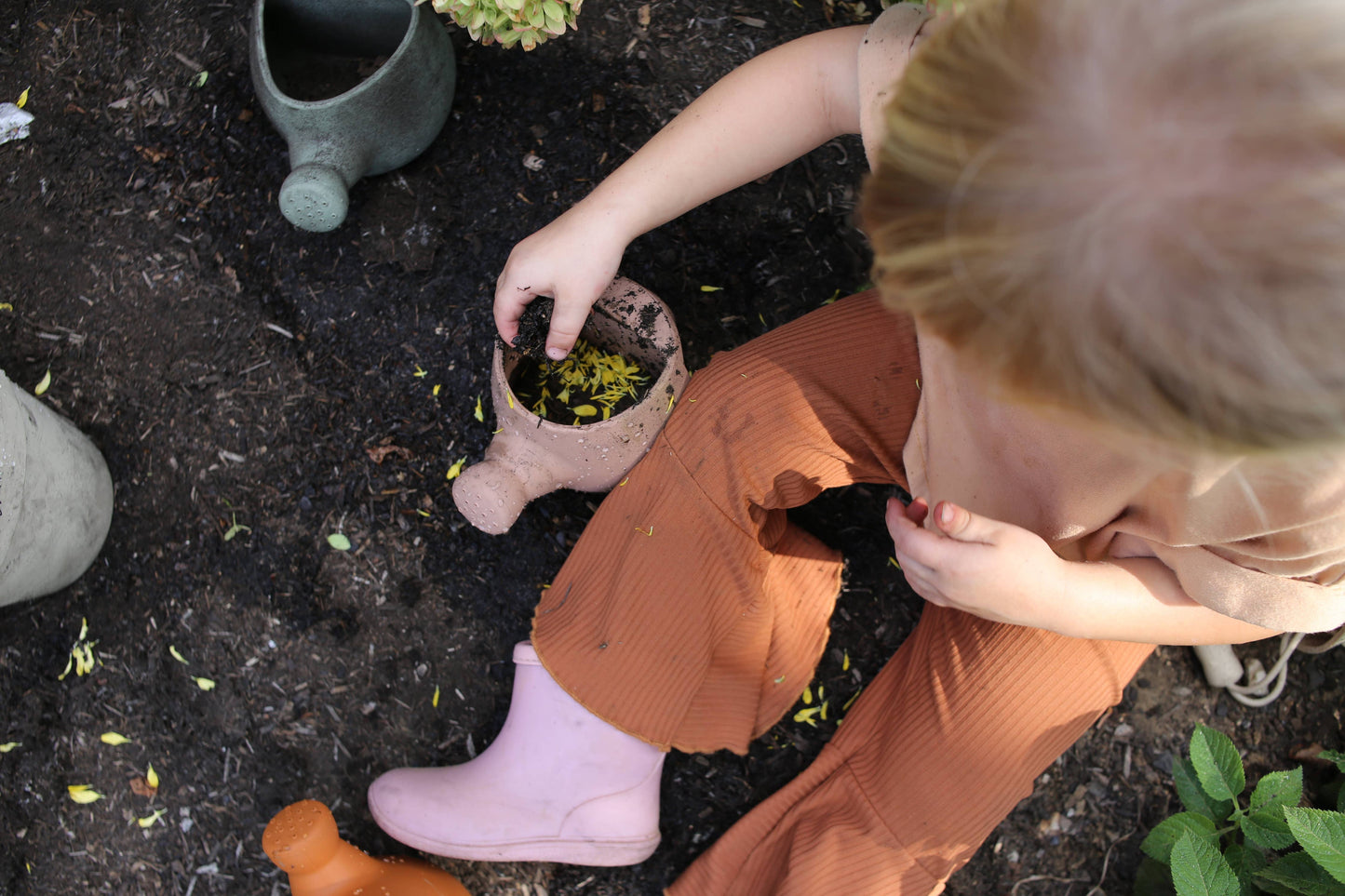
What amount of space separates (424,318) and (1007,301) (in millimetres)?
1224

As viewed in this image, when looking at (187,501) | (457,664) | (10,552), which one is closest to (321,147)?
(187,501)

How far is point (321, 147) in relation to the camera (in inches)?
59.2

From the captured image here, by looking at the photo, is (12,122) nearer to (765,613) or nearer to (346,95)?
(346,95)

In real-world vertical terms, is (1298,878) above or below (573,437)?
below

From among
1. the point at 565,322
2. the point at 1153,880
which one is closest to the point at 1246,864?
the point at 1153,880

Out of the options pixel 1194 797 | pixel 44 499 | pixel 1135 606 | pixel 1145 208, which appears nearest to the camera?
pixel 1145 208

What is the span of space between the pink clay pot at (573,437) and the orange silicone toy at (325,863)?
0.50m

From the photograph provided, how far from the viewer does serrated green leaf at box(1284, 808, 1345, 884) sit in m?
1.22

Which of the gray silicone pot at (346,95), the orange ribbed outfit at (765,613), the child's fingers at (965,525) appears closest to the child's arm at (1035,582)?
the child's fingers at (965,525)

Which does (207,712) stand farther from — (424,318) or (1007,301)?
(1007,301)

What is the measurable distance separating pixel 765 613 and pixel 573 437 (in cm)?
44

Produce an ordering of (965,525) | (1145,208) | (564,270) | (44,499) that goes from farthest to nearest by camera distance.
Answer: (44,499)
(564,270)
(965,525)
(1145,208)

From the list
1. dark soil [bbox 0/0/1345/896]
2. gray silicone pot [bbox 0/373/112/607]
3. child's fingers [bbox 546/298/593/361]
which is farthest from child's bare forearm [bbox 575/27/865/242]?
gray silicone pot [bbox 0/373/112/607]

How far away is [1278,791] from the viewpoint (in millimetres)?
1447
